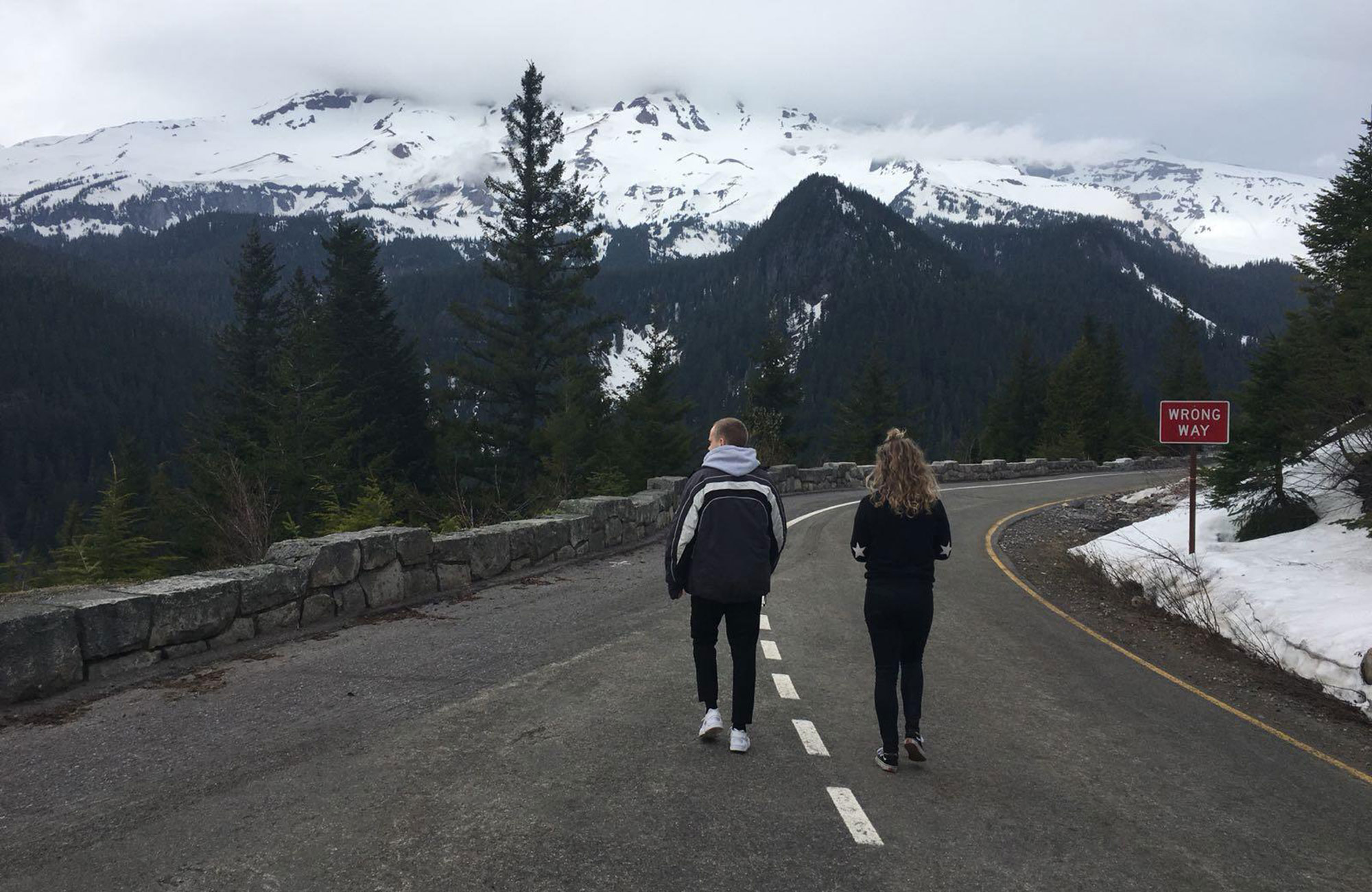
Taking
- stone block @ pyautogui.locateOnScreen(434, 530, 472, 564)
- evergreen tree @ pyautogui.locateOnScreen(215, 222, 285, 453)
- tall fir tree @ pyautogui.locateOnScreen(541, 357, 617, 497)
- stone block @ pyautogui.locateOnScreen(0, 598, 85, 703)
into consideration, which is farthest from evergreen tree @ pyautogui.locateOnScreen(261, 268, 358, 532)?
stone block @ pyautogui.locateOnScreen(0, 598, 85, 703)

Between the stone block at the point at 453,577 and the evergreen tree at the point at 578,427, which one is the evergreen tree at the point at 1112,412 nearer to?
the evergreen tree at the point at 578,427

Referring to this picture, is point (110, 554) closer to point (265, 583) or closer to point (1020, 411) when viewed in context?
point (265, 583)

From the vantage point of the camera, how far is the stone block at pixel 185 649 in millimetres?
5719

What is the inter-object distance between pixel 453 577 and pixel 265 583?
246cm

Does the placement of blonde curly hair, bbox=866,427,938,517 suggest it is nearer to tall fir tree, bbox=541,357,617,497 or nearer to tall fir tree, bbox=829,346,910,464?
tall fir tree, bbox=541,357,617,497

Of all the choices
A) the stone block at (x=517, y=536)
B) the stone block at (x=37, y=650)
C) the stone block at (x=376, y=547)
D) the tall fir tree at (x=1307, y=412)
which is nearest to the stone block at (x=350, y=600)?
the stone block at (x=376, y=547)

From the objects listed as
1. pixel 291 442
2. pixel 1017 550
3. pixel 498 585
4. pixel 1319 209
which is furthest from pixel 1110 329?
pixel 498 585

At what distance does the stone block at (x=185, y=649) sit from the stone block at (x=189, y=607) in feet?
0.11

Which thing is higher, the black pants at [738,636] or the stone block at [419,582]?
the black pants at [738,636]

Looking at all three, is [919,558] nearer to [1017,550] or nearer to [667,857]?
[667,857]

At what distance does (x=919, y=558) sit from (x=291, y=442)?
71.7 ft

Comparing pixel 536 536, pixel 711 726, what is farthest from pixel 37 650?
pixel 536 536

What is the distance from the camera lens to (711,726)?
453 centimetres

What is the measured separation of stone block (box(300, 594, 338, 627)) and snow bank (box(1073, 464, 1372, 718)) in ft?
27.9
